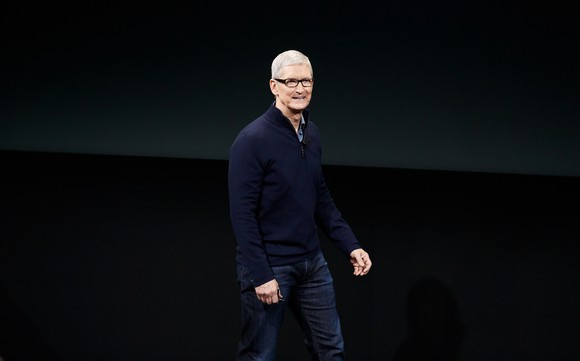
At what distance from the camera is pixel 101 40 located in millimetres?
4148

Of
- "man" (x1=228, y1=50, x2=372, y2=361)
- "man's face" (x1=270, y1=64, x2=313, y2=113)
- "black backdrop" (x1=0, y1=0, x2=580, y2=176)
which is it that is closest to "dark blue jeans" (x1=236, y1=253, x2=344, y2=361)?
"man" (x1=228, y1=50, x2=372, y2=361)

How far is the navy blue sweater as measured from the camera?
85.1 inches

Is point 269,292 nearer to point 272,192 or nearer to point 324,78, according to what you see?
point 272,192

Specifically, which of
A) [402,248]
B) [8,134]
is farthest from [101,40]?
[402,248]

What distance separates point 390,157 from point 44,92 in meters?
1.88

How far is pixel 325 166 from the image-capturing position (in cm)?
373

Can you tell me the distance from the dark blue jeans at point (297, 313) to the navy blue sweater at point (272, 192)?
5 cm

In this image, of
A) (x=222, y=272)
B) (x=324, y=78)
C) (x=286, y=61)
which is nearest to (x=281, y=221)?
(x=286, y=61)

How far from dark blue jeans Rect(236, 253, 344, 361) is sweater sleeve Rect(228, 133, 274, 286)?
0.08 metres

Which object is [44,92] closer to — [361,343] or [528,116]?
[361,343]

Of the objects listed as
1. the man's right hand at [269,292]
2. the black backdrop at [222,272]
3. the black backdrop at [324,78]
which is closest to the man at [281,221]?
the man's right hand at [269,292]

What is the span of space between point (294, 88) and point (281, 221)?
38cm

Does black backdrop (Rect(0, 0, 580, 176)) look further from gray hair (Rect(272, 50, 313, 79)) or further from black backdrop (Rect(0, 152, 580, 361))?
gray hair (Rect(272, 50, 313, 79))

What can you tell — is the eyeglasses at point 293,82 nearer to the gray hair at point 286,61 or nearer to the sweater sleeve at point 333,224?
the gray hair at point 286,61
